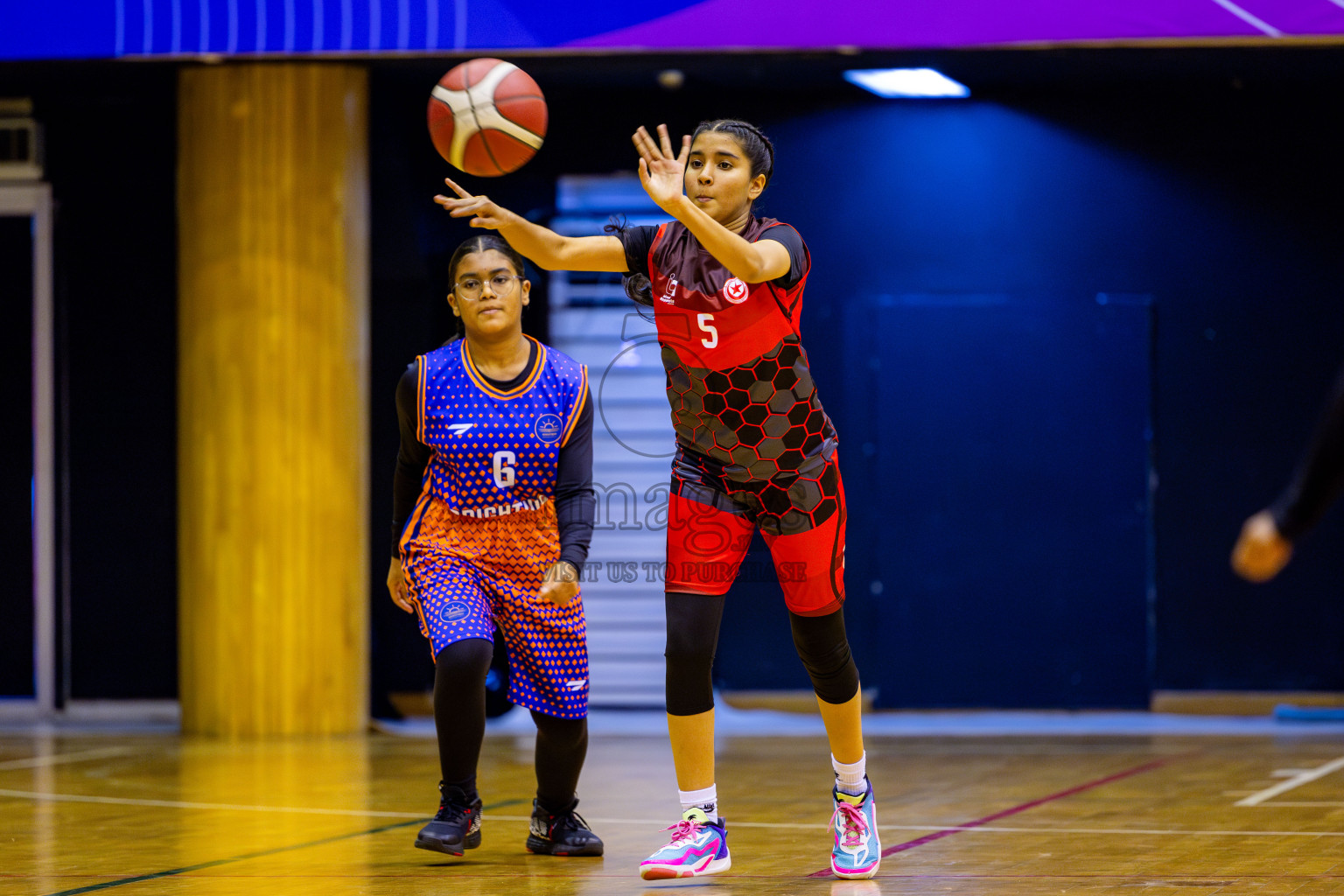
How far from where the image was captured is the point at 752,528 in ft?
13.3

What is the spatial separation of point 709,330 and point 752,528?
1.69ft

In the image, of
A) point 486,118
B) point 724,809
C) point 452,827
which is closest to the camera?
point 452,827

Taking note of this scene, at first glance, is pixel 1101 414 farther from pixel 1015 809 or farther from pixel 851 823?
pixel 851 823

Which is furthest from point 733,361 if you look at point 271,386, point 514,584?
point 271,386

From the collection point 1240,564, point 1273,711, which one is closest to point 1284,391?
point 1273,711

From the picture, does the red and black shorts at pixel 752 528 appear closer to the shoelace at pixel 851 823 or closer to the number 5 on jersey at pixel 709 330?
the number 5 on jersey at pixel 709 330

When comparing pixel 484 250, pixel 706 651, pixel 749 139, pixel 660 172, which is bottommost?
pixel 706 651

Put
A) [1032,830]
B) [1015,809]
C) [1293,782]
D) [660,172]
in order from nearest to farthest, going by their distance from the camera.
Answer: [660,172], [1032,830], [1015,809], [1293,782]

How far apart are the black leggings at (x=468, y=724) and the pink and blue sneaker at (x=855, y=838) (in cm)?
76

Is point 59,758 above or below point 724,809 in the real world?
below

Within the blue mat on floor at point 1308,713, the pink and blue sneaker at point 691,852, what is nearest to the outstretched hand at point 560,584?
the pink and blue sneaker at point 691,852

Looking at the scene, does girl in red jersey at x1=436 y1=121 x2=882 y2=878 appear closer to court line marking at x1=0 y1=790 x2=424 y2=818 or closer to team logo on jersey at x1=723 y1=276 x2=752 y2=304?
team logo on jersey at x1=723 y1=276 x2=752 y2=304

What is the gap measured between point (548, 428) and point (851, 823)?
1.30 m

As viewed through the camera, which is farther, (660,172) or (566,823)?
(566,823)
